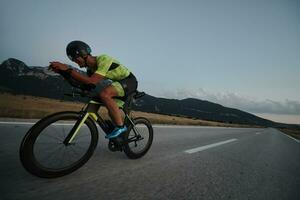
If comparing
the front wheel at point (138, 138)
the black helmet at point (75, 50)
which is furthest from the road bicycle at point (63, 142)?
the black helmet at point (75, 50)

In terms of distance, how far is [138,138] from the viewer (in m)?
3.96

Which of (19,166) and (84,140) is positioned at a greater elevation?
(84,140)

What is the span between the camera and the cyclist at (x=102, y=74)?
2656 millimetres

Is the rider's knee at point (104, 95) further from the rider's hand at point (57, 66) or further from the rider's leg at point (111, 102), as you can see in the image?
the rider's hand at point (57, 66)

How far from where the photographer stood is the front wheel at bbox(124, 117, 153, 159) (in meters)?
3.56

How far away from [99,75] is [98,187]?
1.50m

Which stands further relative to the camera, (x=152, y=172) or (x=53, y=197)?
(x=152, y=172)

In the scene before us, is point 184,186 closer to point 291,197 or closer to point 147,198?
point 147,198

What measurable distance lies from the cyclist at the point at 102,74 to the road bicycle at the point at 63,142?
0.14m

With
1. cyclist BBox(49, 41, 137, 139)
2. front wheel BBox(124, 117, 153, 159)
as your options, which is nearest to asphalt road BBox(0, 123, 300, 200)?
front wheel BBox(124, 117, 153, 159)

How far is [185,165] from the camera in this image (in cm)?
345

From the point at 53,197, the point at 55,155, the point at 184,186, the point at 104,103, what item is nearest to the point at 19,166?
the point at 55,155

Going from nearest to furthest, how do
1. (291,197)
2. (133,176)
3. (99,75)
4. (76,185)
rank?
(76,185) < (291,197) < (133,176) < (99,75)

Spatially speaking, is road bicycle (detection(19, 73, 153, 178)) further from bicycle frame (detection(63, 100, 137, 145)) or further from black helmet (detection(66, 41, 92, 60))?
black helmet (detection(66, 41, 92, 60))
